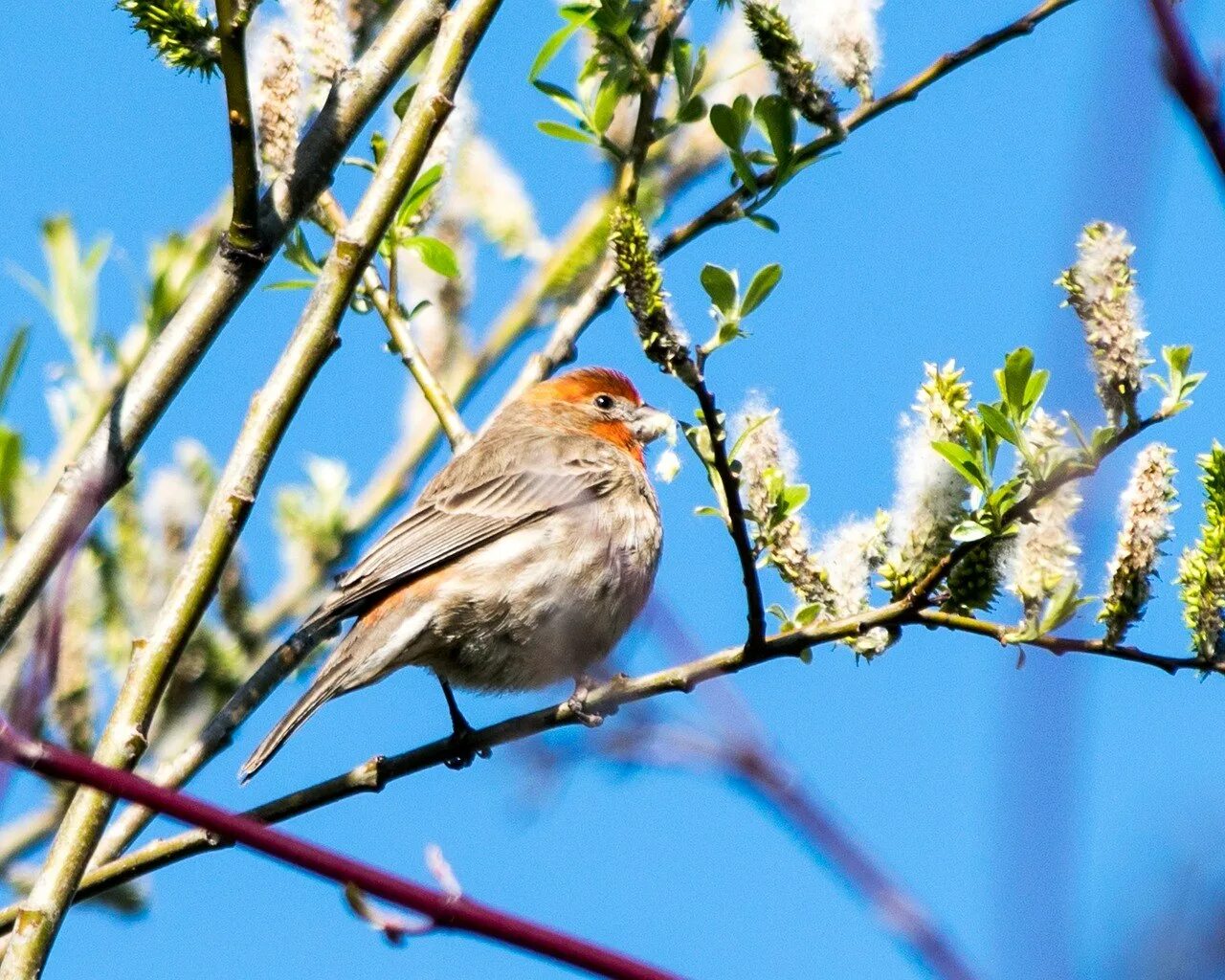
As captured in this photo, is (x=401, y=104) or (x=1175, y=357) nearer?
(x=1175, y=357)

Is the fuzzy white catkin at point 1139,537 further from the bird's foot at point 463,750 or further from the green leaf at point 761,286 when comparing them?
the bird's foot at point 463,750

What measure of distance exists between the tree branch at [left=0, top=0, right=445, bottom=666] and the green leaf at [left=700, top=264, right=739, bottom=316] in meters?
1.23

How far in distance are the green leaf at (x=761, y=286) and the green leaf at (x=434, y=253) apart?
67.2 inches

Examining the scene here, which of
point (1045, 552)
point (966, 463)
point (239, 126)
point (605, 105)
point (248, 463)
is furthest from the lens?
point (605, 105)

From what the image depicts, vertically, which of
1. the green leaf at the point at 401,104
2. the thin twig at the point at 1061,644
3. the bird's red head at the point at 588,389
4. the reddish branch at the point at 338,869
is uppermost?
the bird's red head at the point at 588,389

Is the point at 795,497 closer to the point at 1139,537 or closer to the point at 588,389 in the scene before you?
the point at 1139,537

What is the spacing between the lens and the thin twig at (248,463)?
326 centimetres

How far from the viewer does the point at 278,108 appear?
13.9 feet

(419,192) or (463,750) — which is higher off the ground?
(419,192)

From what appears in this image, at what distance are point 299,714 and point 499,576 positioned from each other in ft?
3.76

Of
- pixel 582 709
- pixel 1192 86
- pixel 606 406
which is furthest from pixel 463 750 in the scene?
pixel 606 406

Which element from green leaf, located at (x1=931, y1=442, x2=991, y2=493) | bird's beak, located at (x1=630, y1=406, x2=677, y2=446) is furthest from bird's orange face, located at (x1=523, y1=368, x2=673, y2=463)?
green leaf, located at (x1=931, y1=442, x2=991, y2=493)

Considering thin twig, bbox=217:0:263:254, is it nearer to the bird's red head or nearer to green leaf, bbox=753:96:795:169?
green leaf, bbox=753:96:795:169

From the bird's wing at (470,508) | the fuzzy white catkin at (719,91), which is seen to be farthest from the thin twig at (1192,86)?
the bird's wing at (470,508)
